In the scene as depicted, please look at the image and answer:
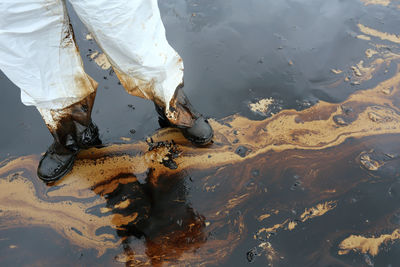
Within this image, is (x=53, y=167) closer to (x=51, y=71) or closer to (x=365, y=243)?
(x=51, y=71)

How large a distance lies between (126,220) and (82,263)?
Result: 268 mm

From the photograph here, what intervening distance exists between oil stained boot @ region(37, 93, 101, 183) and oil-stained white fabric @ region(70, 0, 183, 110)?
34 centimetres

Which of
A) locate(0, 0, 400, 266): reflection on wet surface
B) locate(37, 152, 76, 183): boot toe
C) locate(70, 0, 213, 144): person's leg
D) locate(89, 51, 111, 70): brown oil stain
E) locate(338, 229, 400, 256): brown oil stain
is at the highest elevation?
locate(70, 0, 213, 144): person's leg

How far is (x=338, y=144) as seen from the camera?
160 cm

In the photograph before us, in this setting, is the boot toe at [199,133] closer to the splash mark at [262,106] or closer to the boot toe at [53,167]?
the splash mark at [262,106]

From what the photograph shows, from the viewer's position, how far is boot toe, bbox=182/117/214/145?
1.58m

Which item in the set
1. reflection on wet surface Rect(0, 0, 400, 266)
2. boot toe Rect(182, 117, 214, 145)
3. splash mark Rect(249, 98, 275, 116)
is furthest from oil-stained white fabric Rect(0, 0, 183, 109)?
splash mark Rect(249, 98, 275, 116)

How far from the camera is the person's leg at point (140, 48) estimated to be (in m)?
1.05

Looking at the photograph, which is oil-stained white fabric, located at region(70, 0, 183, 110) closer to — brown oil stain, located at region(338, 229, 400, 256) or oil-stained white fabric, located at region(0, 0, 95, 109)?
oil-stained white fabric, located at region(0, 0, 95, 109)

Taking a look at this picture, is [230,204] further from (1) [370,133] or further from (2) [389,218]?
(1) [370,133]

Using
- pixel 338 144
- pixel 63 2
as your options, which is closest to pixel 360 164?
pixel 338 144

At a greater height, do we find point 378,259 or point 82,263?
point 82,263

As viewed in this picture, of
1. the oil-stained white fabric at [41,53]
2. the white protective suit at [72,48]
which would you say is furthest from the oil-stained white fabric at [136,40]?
the oil-stained white fabric at [41,53]

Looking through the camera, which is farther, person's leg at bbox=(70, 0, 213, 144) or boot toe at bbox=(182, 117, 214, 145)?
boot toe at bbox=(182, 117, 214, 145)
